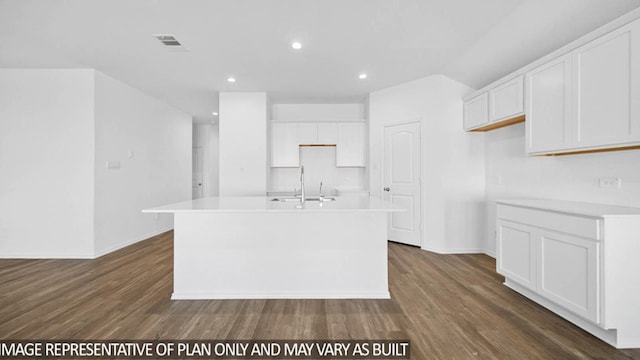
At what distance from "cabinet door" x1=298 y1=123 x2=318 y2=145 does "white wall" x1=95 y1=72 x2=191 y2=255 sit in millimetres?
2826

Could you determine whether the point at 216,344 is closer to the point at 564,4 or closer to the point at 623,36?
the point at 623,36

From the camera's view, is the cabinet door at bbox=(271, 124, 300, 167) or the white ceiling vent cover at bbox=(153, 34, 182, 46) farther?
the cabinet door at bbox=(271, 124, 300, 167)

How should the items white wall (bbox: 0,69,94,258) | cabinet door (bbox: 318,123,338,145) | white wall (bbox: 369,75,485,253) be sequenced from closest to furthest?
1. white wall (bbox: 0,69,94,258)
2. white wall (bbox: 369,75,485,253)
3. cabinet door (bbox: 318,123,338,145)

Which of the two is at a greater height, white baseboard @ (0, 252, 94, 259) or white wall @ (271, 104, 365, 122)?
white wall @ (271, 104, 365, 122)

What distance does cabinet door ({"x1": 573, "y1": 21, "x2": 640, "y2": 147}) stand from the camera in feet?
6.47

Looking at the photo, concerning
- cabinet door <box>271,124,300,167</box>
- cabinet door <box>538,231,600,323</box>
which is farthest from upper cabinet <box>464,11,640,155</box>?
cabinet door <box>271,124,300,167</box>

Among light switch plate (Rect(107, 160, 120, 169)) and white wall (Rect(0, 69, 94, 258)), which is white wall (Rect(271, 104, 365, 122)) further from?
white wall (Rect(0, 69, 94, 258))

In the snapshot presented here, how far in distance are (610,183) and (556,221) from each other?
0.66 m

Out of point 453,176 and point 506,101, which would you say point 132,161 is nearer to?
point 453,176

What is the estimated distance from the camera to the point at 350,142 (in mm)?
5559

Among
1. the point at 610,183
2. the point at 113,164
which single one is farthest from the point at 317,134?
the point at 610,183

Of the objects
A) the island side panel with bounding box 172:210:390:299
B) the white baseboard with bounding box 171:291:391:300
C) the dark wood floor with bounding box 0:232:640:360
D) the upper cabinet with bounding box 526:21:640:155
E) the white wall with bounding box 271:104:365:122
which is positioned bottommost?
the dark wood floor with bounding box 0:232:640:360

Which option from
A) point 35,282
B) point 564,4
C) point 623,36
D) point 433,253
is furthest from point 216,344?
point 564,4

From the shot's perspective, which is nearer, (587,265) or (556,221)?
(587,265)
